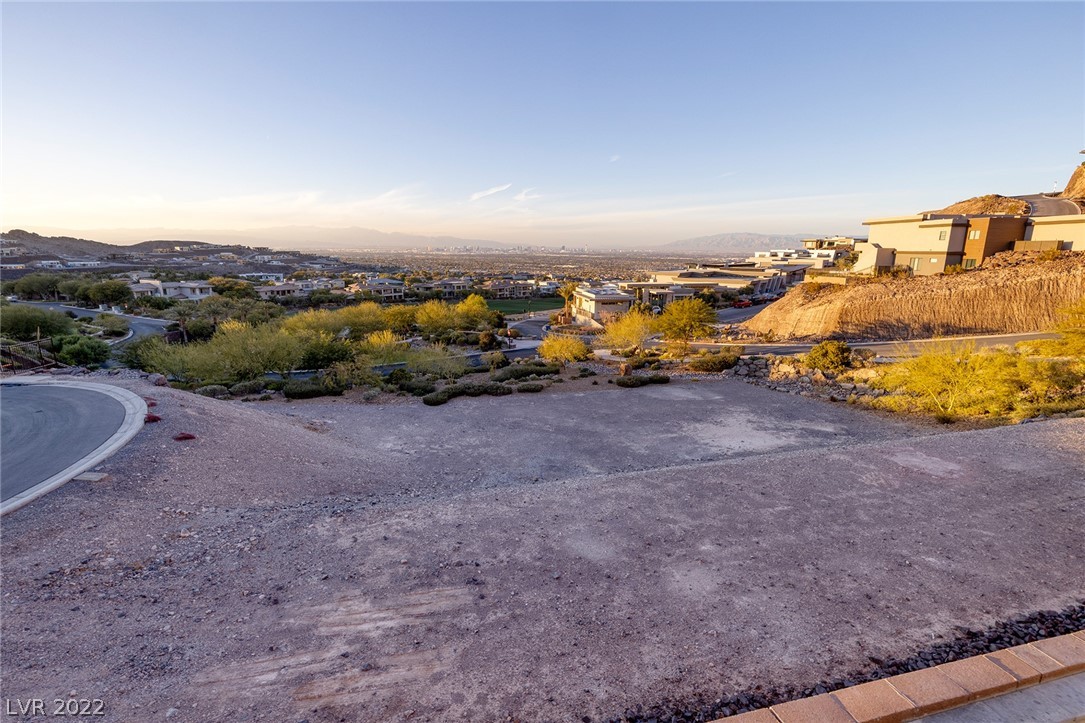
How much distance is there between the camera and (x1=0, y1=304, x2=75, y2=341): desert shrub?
41253mm

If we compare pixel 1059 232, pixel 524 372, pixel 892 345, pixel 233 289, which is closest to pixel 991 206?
pixel 1059 232

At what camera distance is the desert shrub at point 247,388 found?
1023 inches

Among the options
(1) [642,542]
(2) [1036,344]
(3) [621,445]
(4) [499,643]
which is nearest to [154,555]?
(4) [499,643]

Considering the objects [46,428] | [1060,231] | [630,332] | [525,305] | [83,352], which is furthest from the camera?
[525,305]

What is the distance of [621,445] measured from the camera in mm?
17797

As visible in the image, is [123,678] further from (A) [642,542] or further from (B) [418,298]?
(B) [418,298]

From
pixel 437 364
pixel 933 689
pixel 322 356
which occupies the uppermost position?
pixel 933 689

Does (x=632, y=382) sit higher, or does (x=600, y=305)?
(x=600, y=305)

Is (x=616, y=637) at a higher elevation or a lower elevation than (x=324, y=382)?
higher

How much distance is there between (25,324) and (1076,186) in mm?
109589

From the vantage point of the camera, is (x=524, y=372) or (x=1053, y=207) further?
(x=1053, y=207)

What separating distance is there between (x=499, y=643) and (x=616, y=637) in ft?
5.14

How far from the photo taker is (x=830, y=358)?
28.2 m

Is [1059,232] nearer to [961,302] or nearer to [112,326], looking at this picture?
[961,302]
